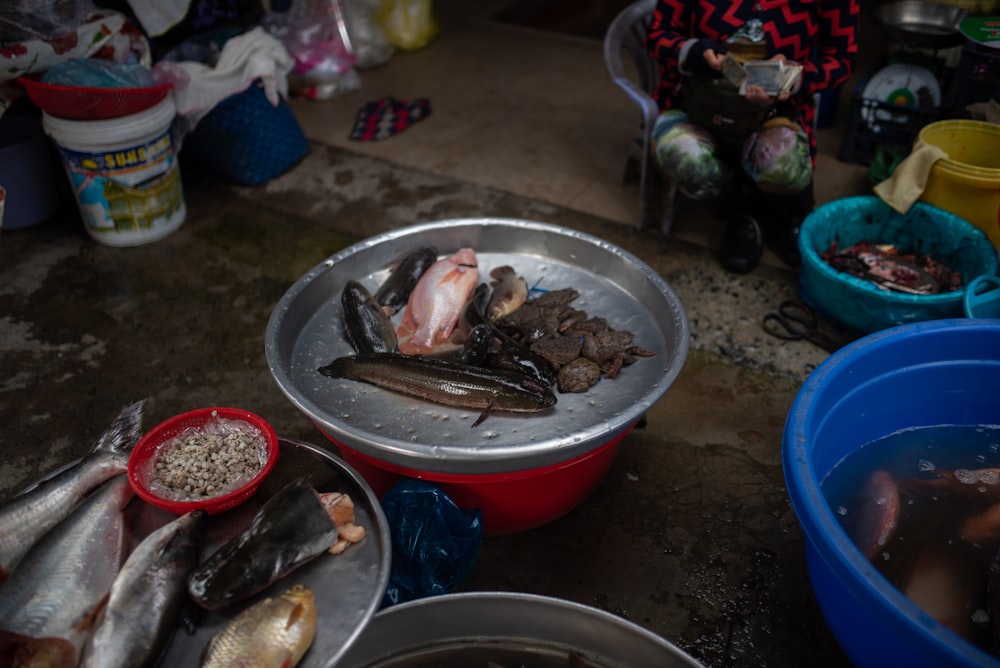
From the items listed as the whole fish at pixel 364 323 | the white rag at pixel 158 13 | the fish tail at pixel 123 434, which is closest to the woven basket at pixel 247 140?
the white rag at pixel 158 13

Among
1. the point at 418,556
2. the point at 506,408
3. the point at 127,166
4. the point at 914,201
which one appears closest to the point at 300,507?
the point at 418,556

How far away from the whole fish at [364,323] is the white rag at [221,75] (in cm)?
202

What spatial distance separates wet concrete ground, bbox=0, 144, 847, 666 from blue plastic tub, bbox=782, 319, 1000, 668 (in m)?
0.42

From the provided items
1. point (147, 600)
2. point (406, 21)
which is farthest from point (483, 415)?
point (406, 21)

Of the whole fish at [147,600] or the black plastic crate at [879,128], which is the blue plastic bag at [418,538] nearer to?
the whole fish at [147,600]

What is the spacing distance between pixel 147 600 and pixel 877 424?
2.10 meters

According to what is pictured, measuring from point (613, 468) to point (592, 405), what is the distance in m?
0.50

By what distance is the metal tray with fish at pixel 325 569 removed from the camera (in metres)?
1.78

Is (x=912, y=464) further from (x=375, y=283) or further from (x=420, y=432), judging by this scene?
(x=375, y=283)

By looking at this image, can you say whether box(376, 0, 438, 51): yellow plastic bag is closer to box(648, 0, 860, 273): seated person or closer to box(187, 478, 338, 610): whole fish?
box(648, 0, 860, 273): seated person

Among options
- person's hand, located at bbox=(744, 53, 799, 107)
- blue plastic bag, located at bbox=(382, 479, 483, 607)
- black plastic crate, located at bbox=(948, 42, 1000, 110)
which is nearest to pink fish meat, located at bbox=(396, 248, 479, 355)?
blue plastic bag, located at bbox=(382, 479, 483, 607)

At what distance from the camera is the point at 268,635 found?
5.60 ft

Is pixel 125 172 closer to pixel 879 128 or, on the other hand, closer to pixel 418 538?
pixel 418 538

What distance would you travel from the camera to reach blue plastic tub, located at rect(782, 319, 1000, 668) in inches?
62.9
